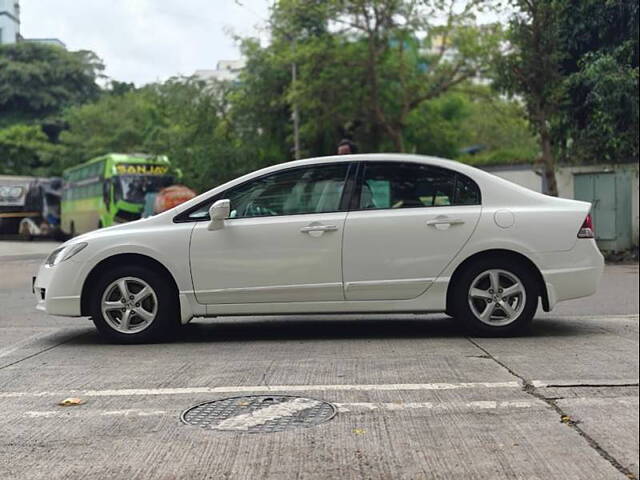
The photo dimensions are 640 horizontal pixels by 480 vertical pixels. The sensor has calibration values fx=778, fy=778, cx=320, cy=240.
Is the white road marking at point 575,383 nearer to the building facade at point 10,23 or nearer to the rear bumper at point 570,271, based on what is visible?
the rear bumper at point 570,271

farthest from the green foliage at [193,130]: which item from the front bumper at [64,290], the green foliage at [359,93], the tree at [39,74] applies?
the front bumper at [64,290]

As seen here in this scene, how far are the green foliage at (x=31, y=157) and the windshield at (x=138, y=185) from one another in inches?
204

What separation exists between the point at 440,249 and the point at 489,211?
0.51m

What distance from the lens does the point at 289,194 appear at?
6.48m

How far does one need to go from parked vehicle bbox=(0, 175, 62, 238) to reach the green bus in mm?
1202

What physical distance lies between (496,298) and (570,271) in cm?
64

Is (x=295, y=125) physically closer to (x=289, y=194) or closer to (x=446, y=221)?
(x=289, y=194)

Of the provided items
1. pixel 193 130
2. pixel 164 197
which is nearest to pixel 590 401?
pixel 164 197

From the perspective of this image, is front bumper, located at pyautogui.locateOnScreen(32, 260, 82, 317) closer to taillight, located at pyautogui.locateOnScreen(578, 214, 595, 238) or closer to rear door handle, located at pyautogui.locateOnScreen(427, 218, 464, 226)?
rear door handle, located at pyautogui.locateOnScreen(427, 218, 464, 226)

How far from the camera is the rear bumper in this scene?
20.5 ft

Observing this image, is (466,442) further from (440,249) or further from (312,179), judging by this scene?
(312,179)

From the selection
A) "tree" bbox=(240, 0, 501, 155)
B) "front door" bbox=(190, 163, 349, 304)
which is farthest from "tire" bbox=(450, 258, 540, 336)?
"tree" bbox=(240, 0, 501, 155)

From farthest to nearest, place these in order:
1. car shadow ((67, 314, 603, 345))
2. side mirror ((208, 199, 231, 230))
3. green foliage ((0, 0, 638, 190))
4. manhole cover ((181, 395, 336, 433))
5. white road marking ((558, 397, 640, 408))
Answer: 1. green foliage ((0, 0, 638, 190))
2. car shadow ((67, 314, 603, 345))
3. side mirror ((208, 199, 231, 230))
4. white road marking ((558, 397, 640, 408))
5. manhole cover ((181, 395, 336, 433))

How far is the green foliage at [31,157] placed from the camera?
3231cm
